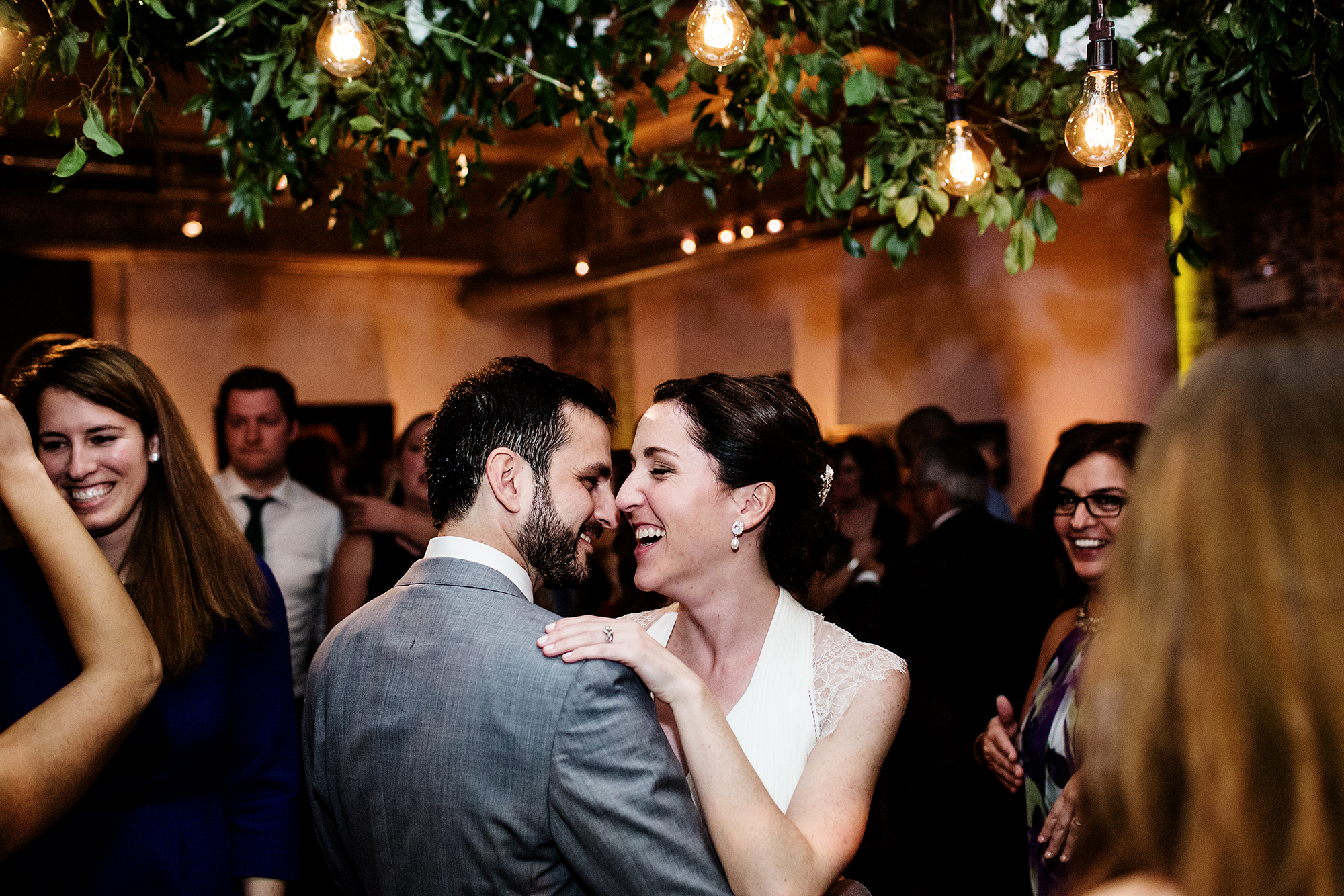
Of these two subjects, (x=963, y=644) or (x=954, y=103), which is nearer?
(x=954, y=103)

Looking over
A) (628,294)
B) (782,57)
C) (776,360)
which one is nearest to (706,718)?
(782,57)

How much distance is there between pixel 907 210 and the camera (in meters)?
2.24

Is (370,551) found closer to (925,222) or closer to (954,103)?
(925,222)

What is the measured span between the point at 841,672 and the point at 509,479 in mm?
707

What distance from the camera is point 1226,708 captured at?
2.44 ft

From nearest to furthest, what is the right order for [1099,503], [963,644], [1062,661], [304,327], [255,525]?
1. [1062,661]
2. [1099,503]
3. [963,644]
4. [255,525]
5. [304,327]

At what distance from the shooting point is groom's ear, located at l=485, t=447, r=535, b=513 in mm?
1601

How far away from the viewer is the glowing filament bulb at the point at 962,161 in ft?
6.95

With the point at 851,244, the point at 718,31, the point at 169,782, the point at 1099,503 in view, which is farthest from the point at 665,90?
the point at 169,782

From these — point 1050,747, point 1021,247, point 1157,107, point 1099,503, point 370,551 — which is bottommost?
point 1050,747

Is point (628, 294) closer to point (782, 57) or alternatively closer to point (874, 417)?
point (874, 417)

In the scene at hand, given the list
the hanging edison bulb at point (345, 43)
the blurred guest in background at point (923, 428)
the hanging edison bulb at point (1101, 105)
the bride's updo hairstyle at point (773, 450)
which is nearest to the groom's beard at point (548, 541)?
the bride's updo hairstyle at point (773, 450)

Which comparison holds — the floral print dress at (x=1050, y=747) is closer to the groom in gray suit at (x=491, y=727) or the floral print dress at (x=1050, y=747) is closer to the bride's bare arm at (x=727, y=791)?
the bride's bare arm at (x=727, y=791)

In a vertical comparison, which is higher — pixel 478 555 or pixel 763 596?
pixel 478 555
